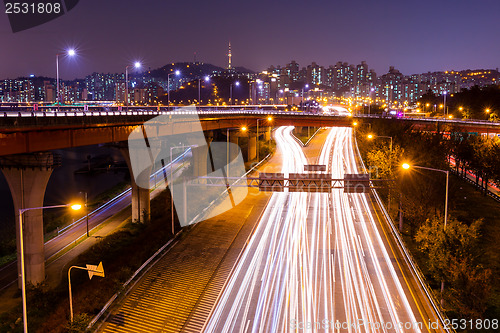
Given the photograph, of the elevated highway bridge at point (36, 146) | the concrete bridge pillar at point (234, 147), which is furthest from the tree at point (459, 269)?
the concrete bridge pillar at point (234, 147)

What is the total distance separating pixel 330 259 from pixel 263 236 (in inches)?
238

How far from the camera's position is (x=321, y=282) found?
22.8m

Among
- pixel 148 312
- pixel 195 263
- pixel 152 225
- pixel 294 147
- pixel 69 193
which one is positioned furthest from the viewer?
pixel 294 147

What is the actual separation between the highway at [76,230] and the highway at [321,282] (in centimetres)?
1510

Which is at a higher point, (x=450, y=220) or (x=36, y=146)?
(x=36, y=146)

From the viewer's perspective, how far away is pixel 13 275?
28016mm

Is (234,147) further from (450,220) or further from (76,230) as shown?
(450,220)

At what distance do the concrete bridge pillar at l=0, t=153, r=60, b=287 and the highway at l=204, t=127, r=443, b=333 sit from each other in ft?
37.9

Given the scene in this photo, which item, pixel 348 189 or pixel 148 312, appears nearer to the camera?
pixel 148 312

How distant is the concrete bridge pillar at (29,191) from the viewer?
80.2ft

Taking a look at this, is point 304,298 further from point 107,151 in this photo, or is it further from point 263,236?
point 107,151

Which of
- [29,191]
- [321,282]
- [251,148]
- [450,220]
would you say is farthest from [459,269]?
[251,148]

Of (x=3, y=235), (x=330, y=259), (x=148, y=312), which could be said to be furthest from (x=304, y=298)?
(x=3, y=235)

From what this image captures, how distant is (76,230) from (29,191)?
14468mm
